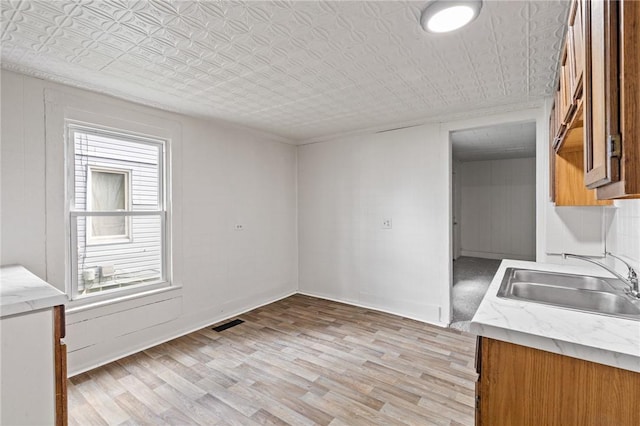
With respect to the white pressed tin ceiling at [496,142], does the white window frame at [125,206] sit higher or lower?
lower

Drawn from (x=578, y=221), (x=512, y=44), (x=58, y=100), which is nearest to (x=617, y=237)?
(x=578, y=221)

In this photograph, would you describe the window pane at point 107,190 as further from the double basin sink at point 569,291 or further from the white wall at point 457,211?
the white wall at point 457,211

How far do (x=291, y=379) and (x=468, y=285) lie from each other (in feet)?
13.0

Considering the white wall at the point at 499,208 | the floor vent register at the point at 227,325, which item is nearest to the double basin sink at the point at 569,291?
the floor vent register at the point at 227,325

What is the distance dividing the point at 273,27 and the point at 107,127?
1.94 m

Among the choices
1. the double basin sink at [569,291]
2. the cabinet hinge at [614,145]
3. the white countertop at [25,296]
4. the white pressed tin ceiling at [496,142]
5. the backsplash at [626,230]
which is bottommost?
the double basin sink at [569,291]

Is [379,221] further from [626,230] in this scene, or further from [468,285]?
[468,285]

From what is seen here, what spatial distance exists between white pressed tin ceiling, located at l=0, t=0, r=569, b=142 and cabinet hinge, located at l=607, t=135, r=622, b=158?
110 cm

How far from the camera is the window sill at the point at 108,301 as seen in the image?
2.49m

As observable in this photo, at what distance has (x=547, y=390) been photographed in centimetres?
111

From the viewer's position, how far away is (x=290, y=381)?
7.75 feet

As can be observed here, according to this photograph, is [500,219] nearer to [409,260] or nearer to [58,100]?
[409,260]

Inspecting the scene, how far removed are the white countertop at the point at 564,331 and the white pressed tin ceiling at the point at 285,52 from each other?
4.82 feet

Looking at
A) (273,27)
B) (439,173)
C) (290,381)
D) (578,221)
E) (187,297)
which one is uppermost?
(273,27)
